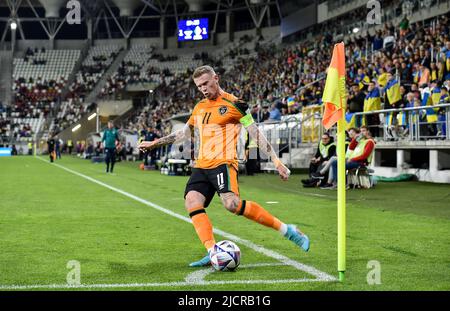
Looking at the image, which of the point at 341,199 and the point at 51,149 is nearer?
the point at 341,199

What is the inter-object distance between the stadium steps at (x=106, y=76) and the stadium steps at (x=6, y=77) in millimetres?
8349

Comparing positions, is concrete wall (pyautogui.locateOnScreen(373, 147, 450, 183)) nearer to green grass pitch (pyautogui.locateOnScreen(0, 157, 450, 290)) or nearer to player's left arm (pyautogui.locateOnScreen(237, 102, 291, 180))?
green grass pitch (pyautogui.locateOnScreen(0, 157, 450, 290))

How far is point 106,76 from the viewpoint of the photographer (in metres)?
73.2

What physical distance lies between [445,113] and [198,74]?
44.8ft

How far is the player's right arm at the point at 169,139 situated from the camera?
24.0 feet

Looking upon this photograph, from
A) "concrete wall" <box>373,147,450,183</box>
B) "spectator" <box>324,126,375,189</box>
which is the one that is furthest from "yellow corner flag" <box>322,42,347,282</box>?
"concrete wall" <box>373,147,450,183</box>

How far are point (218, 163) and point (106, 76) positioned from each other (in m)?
67.9

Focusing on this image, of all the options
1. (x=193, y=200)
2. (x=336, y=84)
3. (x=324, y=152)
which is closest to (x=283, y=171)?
(x=193, y=200)

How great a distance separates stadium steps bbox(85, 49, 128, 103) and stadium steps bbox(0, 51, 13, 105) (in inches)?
329

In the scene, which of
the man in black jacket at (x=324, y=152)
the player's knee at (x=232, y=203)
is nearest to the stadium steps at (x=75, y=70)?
the man in black jacket at (x=324, y=152)

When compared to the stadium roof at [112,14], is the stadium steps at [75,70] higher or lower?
lower

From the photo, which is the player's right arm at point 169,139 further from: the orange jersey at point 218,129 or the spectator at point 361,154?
the spectator at point 361,154

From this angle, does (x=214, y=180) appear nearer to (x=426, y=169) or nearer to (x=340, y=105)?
(x=340, y=105)

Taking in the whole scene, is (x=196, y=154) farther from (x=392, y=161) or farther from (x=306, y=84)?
(x=306, y=84)
